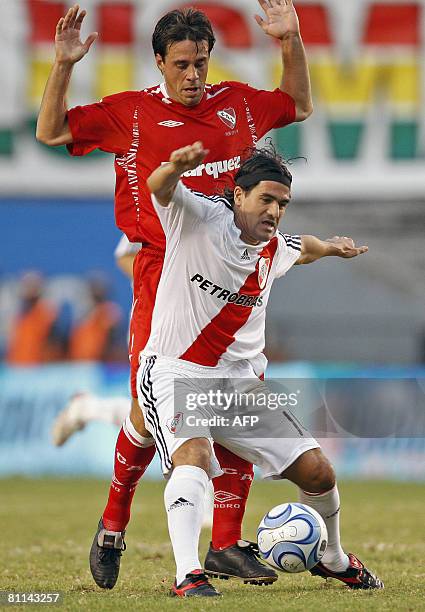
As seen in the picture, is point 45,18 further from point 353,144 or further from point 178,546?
point 178,546

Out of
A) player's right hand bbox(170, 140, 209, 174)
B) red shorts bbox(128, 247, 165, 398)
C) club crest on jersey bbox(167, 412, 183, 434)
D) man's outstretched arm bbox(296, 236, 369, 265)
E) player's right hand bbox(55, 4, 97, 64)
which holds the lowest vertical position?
club crest on jersey bbox(167, 412, 183, 434)

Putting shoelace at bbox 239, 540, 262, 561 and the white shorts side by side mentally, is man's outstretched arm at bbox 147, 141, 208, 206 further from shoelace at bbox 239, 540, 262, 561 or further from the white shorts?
shoelace at bbox 239, 540, 262, 561

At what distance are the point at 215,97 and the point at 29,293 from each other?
1013 centimetres

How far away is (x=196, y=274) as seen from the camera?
648 cm

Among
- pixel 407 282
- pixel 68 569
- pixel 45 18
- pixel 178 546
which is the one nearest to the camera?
pixel 178 546

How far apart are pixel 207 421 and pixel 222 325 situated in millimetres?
532

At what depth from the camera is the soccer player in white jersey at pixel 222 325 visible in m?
6.33

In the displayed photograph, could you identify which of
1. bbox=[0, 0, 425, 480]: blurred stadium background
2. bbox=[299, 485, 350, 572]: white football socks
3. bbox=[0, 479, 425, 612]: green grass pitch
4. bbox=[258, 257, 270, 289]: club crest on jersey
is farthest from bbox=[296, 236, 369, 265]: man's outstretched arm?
bbox=[0, 0, 425, 480]: blurred stadium background

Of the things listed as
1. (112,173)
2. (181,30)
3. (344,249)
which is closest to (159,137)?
(181,30)

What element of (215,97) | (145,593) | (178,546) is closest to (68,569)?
(145,593)

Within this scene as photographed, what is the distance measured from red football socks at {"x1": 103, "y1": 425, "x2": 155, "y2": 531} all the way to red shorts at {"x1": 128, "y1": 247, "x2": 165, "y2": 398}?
322 millimetres

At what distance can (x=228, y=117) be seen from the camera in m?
7.03

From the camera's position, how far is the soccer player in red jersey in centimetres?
674

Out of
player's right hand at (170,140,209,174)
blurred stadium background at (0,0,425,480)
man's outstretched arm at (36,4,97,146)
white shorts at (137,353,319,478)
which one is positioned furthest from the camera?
blurred stadium background at (0,0,425,480)
